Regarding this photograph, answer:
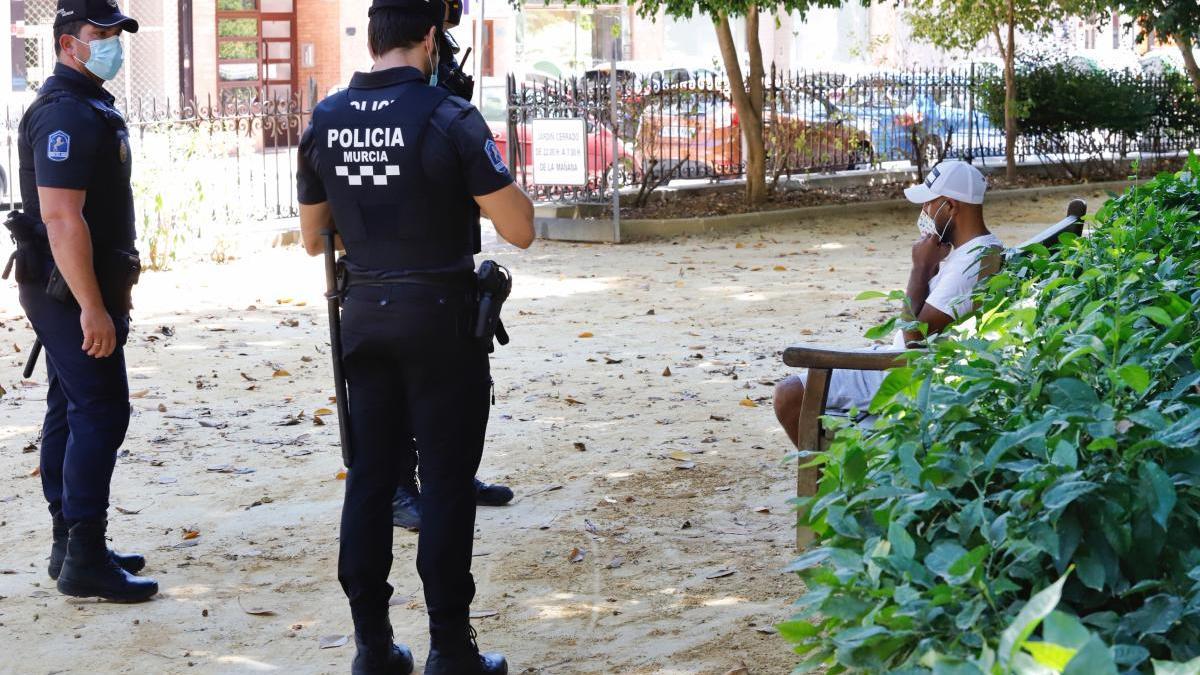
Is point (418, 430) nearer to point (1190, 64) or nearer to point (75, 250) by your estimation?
point (75, 250)

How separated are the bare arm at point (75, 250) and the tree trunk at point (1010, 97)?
1602 centimetres

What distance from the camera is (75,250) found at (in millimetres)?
4648

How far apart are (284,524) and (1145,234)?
11.0 feet

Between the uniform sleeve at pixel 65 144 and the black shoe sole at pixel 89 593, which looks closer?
the uniform sleeve at pixel 65 144

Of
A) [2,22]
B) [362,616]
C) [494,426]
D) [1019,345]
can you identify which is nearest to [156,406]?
[494,426]

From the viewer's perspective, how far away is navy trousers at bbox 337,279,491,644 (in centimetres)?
395

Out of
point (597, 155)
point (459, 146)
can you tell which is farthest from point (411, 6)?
point (597, 155)

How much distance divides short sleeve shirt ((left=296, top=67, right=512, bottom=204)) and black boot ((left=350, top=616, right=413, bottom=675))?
4.10ft

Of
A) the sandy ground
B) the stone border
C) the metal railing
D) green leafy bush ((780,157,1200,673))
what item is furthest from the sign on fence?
green leafy bush ((780,157,1200,673))

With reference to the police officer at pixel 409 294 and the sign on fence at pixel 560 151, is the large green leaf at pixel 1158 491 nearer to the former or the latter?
the police officer at pixel 409 294

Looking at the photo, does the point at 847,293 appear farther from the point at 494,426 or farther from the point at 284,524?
the point at 284,524

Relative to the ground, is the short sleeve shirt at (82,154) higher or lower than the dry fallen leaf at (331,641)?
higher

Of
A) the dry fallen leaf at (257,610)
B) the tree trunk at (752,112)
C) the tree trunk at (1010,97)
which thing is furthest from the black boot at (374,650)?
the tree trunk at (1010,97)

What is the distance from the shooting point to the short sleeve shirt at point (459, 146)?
12.6ft
